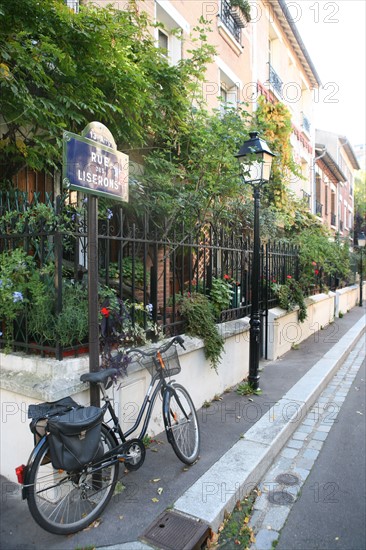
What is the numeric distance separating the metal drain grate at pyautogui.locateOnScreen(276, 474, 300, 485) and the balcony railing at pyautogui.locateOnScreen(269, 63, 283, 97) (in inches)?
507

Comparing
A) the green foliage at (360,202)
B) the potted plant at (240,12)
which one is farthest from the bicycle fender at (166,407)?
the green foliage at (360,202)

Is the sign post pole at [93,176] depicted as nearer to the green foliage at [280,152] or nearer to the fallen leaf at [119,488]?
the fallen leaf at [119,488]

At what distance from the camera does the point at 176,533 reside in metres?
2.55

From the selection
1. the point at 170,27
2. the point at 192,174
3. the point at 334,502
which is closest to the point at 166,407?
the point at 334,502

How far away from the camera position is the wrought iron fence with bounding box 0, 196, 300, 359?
10.4 ft

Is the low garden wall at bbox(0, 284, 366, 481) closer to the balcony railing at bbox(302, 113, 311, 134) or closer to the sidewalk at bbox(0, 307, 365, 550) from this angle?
the sidewalk at bbox(0, 307, 365, 550)

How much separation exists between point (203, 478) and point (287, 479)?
0.86 m

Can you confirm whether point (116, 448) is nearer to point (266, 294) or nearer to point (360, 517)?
point (360, 517)

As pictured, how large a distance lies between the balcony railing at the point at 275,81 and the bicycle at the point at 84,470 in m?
12.7

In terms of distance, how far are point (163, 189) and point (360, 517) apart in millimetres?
4262

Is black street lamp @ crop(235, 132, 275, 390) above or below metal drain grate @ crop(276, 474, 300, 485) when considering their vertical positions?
above

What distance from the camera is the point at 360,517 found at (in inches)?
116

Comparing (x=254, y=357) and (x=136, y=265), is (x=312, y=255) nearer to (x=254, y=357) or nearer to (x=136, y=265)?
(x=254, y=357)

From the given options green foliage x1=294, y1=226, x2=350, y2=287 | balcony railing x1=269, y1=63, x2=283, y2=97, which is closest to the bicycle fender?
green foliage x1=294, y1=226, x2=350, y2=287
